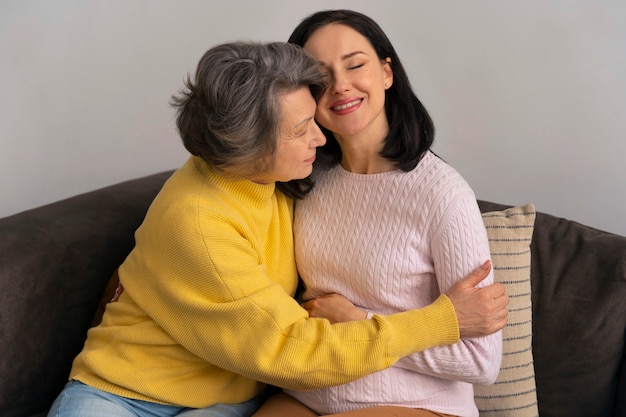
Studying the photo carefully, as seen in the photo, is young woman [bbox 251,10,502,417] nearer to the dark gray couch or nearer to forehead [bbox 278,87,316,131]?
forehead [bbox 278,87,316,131]

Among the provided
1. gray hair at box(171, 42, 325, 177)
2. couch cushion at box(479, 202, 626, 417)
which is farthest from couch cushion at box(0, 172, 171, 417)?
couch cushion at box(479, 202, 626, 417)

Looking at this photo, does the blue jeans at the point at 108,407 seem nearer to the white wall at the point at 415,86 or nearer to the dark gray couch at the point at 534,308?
the dark gray couch at the point at 534,308

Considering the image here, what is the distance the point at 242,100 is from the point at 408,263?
51 cm

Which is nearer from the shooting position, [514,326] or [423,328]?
[423,328]

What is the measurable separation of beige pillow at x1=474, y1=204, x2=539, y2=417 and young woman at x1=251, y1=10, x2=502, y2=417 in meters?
0.13

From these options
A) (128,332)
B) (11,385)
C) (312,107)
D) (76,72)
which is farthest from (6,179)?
(312,107)

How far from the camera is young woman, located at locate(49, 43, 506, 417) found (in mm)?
1532

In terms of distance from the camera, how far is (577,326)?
188 cm

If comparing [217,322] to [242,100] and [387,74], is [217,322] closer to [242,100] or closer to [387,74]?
[242,100]

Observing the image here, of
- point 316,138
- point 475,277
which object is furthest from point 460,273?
point 316,138

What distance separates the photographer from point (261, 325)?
5.03ft

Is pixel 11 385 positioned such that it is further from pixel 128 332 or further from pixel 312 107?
pixel 312 107

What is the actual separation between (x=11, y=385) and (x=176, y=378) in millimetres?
449

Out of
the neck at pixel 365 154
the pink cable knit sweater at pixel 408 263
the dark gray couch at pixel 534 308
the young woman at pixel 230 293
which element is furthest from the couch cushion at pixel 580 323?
the neck at pixel 365 154
